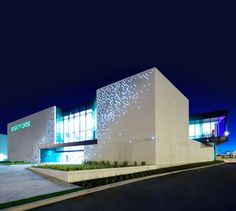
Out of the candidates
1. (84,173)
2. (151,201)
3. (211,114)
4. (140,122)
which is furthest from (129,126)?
(211,114)

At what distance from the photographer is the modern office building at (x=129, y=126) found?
823 inches

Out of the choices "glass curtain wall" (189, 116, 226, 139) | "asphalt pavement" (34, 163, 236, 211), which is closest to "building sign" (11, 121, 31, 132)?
"glass curtain wall" (189, 116, 226, 139)

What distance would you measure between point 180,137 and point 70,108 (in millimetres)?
17221

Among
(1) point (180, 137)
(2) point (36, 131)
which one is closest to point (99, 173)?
(1) point (180, 137)

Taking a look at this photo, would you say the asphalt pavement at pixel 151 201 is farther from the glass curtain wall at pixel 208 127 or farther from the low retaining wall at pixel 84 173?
the glass curtain wall at pixel 208 127

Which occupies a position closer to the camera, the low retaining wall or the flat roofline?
the low retaining wall

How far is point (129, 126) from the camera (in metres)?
22.2

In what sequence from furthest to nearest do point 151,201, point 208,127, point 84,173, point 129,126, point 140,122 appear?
point 208,127, point 129,126, point 140,122, point 84,173, point 151,201

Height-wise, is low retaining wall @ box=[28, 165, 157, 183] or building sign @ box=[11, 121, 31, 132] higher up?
building sign @ box=[11, 121, 31, 132]

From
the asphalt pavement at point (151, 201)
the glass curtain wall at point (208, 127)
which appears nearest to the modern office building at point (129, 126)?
the glass curtain wall at point (208, 127)

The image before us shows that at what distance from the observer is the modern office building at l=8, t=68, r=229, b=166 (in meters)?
20.9

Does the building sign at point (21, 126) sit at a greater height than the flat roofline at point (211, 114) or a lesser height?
lesser

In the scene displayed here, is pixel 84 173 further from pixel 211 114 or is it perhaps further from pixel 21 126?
pixel 211 114

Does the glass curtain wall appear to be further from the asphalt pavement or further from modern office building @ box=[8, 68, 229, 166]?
the asphalt pavement
